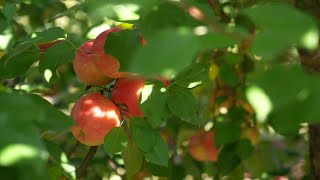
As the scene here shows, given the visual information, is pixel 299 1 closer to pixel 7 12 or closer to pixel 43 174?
pixel 7 12

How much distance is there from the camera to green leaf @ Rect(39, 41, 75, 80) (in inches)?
39.1

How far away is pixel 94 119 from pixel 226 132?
0.53 metres

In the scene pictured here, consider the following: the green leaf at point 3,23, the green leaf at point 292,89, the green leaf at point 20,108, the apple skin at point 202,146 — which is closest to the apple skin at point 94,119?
the green leaf at point 3,23

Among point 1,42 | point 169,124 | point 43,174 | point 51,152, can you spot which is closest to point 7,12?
point 1,42

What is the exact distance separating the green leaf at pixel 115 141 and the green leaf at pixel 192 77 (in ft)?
0.49

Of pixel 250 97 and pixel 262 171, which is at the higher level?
pixel 250 97

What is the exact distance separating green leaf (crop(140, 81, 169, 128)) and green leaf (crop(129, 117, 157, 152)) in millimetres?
15

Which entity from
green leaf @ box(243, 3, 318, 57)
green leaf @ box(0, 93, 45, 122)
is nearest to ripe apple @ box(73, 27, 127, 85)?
green leaf @ box(0, 93, 45, 122)

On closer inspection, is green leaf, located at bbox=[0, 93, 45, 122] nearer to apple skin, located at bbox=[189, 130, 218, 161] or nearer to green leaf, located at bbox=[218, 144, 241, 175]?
green leaf, located at bbox=[218, 144, 241, 175]

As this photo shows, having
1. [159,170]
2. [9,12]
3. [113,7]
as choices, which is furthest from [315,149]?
[113,7]

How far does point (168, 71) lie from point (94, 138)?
2.07ft

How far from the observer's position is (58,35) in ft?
3.06

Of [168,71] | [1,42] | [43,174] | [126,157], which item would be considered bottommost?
[126,157]

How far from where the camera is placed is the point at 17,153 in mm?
504
